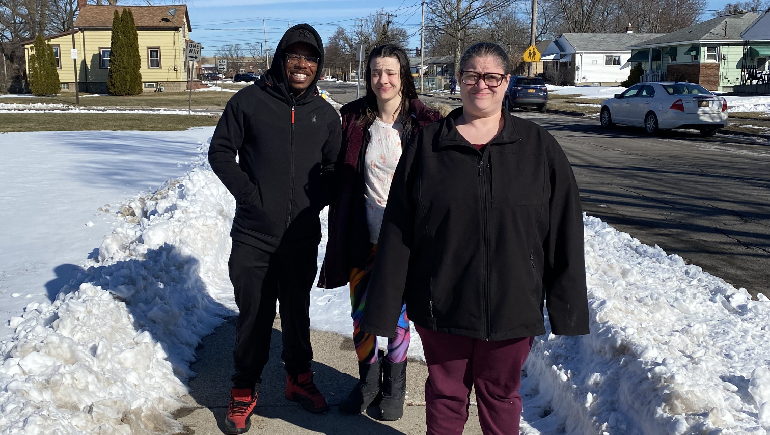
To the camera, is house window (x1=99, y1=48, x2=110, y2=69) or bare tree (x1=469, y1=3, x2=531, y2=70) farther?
bare tree (x1=469, y1=3, x2=531, y2=70)

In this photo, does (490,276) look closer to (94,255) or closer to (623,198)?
(94,255)

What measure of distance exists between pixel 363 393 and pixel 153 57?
158 feet

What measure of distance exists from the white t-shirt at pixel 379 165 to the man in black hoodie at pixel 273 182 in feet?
0.77

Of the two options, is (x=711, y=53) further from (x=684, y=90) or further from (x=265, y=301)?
(x=265, y=301)

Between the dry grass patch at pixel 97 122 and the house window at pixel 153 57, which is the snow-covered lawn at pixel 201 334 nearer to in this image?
the dry grass patch at pixel 97 122

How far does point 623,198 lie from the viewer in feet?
33.3

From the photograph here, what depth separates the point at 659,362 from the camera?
347 centimetres

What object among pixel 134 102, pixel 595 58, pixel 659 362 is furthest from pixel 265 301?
pixel 595 58

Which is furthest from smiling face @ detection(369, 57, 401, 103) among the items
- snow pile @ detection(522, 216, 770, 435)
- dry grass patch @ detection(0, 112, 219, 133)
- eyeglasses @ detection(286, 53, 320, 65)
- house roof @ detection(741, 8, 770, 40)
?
house roof @ detection(741, 8, 770, 40)

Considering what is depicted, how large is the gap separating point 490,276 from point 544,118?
25.3m

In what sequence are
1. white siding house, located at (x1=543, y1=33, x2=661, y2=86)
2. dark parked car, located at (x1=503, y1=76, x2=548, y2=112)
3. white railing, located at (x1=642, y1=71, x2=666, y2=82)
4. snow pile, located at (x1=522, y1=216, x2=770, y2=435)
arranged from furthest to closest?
white siding house, located at (x1=543, y1=33, x2=661, y2=86) → white railing, located at (x1=642, y1=71, x2=666, y2=82) → dark parked car, located at (x1=503, y1=76, x2=548, y2=112) → snow pile, located at (x1=522, y1=216, x2=770, y2=435)

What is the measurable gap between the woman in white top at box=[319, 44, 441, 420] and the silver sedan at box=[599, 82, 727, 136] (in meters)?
16.8

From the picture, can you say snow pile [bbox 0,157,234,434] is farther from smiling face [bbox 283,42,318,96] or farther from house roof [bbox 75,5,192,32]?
house roof [bbox 75,5,192,32]

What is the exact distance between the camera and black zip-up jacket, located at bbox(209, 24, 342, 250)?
11.5 ft
